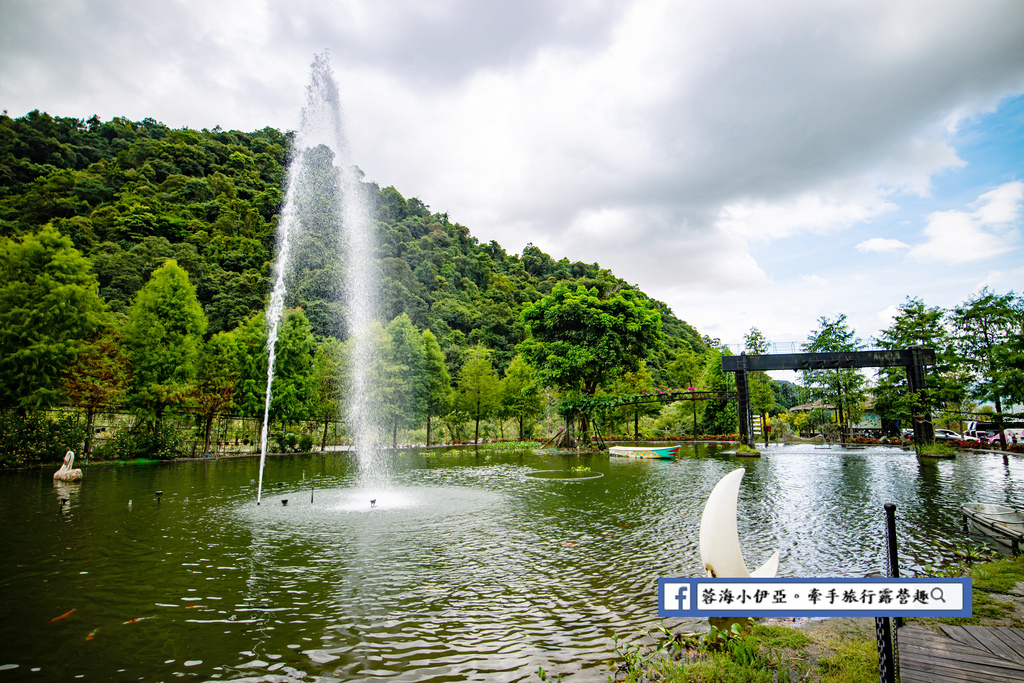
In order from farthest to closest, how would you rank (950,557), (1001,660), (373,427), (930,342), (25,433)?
(373,427), (930,342), (25,433), (950,557), (1001,660)

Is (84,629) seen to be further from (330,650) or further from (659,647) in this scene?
(659,647)

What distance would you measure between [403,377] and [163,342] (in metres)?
17.5

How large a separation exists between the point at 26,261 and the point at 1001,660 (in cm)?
3756

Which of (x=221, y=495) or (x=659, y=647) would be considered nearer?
(x=659, y=647)

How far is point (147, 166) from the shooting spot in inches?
2926

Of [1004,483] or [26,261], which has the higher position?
[26,261]

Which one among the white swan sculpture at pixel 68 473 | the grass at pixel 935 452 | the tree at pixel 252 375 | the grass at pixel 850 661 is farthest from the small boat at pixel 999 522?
the tree at pixel 252 375

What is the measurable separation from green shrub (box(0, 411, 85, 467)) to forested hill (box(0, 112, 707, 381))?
2778 centimetres

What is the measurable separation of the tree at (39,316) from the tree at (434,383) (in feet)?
81.1

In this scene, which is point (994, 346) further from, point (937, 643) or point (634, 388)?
point (937, 643)

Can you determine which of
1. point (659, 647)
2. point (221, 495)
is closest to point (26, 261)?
point (221, 495)

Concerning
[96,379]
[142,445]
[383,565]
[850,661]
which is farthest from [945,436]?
[96,379]

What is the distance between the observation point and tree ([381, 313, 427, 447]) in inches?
1617

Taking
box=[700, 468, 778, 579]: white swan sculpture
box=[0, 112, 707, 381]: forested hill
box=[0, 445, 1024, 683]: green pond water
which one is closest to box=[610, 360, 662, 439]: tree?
box=[0, 112, 707, 381]: forested hill
